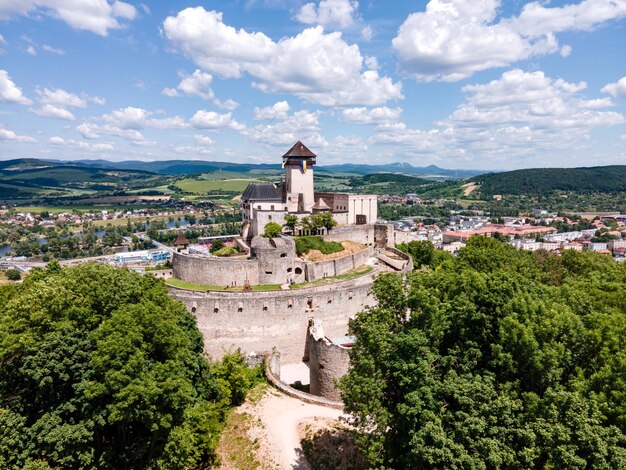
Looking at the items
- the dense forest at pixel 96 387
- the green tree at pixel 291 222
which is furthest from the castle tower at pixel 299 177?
the dense forest at pixel 96 387

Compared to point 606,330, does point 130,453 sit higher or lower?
lower

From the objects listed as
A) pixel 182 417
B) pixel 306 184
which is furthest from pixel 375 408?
pixel 306 184

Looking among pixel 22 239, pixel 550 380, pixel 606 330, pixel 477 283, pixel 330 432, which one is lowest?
pixel 22 239

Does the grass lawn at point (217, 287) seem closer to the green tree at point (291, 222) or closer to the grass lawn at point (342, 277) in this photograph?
the grass lawn at point (342, 277)

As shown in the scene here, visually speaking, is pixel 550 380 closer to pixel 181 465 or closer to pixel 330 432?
pixel 330 432

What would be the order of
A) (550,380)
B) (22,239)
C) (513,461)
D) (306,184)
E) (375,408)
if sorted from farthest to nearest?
(22,239) < (306,184) < (375,408) < (550,380) < (513,461)

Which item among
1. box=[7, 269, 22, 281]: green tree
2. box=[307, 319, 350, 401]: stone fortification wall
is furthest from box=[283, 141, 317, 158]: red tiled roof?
box=[7, 269, 22, 281]: green tree

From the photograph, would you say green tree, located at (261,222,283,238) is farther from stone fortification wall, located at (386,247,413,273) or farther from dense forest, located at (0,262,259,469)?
dense forest, located at (0,262,259,469)
